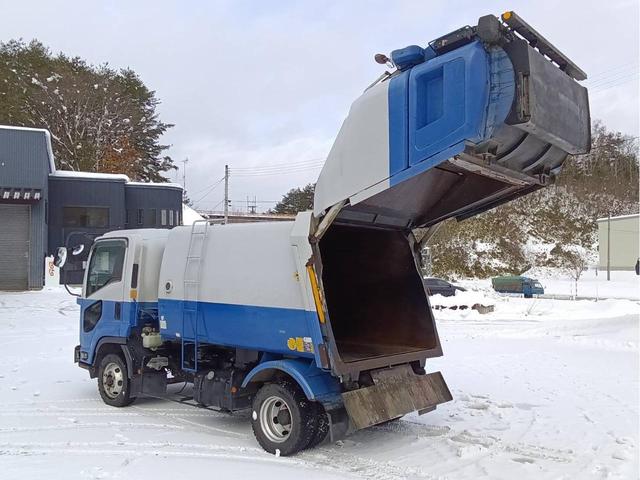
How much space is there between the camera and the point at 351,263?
7402 millimetres

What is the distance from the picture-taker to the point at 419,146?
4887 millimetres

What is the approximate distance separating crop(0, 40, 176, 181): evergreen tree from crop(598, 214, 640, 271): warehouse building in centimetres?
3971

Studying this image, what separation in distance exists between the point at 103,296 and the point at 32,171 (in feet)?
73.0

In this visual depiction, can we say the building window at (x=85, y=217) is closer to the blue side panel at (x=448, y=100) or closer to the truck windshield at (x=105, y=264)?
the truck windshield at (x=105, y=264)

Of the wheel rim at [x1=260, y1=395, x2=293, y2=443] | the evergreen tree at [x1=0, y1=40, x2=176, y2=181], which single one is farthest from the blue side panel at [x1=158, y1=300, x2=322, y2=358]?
the evergreen tree at [x1=0, y1=40, x2=176, y2=181]

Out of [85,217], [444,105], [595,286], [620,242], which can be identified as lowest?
[595,286]

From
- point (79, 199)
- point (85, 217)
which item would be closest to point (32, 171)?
point (79, 199)

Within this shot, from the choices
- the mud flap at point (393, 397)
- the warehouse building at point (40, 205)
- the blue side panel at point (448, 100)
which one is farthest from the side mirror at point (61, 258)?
the warehouse building at point (40, 205)

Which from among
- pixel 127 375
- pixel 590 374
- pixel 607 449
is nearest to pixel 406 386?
pixel 607 449

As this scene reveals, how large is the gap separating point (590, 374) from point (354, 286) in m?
5.09

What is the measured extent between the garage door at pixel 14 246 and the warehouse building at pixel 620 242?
1614 inches

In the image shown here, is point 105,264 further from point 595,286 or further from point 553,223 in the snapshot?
point 553,223

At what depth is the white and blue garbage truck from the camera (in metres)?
4.66

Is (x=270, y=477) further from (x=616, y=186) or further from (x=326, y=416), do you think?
(x=616, y=186)
